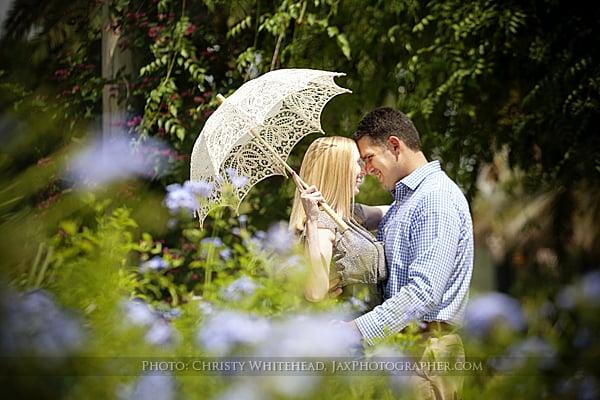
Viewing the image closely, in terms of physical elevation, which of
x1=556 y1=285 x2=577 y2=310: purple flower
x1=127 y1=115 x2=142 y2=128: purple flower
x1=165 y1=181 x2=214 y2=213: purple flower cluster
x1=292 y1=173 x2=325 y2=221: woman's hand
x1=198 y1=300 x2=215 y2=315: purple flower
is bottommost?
x1=127 y1=115 x2=142 y2=128: purple flower

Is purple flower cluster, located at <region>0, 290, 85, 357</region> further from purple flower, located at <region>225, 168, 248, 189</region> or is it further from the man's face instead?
purple flower, located at <region>225, 168, 248, 189</region>

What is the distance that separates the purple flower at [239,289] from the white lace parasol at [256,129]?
96 cm

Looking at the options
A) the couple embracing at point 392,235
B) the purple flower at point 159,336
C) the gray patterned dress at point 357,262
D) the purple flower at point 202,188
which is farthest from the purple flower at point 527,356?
the purple flower at point 202,188

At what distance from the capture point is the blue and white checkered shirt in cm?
219

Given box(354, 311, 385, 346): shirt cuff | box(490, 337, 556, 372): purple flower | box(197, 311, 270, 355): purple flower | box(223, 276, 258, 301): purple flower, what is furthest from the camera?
box(354, 311, 385, 346): shirt cuff

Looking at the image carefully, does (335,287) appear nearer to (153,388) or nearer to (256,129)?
(256,129)

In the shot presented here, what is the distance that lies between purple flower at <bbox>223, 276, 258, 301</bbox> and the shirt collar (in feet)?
3.27

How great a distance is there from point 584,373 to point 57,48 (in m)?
3.55

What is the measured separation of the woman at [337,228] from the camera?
7.66 feet

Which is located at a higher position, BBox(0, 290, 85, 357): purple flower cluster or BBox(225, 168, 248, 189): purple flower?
BBox(0, 290, 85, 357): purple flower cluster

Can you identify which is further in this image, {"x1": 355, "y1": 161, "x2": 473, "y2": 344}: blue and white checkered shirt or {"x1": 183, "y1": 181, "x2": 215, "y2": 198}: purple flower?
{"x1": 183, "y1": 181, "x2": 215, "y2": 198}: purple flower

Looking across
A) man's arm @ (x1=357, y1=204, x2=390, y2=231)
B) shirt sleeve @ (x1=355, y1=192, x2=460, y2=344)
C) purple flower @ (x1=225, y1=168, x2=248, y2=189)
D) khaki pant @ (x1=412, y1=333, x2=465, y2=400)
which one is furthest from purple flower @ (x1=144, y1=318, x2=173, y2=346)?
man's arm @ (x1=357, y1=204, x2=390, y2=231)

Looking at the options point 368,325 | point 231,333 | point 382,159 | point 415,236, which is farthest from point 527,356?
point 382,159

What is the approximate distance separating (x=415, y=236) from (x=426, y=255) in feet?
0.27
